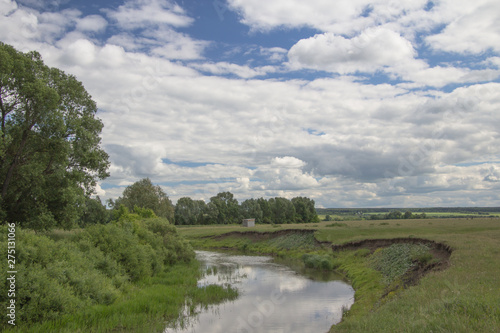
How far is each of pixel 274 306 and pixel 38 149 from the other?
71.1ft

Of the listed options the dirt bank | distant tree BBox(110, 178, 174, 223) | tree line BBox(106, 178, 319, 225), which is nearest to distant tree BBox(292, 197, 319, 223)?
tree line BBox(106, 178, 319, 225)

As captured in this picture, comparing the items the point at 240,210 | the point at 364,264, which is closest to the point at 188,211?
the point at 240,210

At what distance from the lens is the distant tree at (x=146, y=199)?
88500 mm

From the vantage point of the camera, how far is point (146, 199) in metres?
88.3

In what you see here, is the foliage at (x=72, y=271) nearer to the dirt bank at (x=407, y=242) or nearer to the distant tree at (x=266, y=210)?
the dirt bank at (x=407, y=242)

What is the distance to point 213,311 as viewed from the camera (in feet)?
68.4

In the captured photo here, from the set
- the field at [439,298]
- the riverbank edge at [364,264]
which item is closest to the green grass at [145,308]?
the riverbank edge at [364,264]

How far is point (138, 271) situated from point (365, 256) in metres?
23.9

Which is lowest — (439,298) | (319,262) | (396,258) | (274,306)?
(319,262)

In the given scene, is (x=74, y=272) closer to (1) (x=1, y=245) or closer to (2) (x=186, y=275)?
(1) (x=1, y=245)

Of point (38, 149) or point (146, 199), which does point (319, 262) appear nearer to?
point (38, 149)

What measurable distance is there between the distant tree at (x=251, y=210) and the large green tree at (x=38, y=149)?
125927 mm

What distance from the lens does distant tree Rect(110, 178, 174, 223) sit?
8850 centimetres

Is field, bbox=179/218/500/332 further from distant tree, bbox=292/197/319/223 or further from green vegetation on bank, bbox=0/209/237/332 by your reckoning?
distant tree, bbox=292/197/319/223
